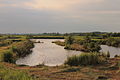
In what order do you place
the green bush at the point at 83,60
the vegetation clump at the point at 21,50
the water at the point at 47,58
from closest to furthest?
the green bush at the point at 83,60, the water at the point at 47,58, the vegetation clump at the point at 21,50

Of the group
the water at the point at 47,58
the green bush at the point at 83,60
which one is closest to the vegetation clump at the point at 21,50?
the water at the point at 47,58

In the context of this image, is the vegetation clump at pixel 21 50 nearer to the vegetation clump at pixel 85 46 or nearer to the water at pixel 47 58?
the water at pixel 47 58

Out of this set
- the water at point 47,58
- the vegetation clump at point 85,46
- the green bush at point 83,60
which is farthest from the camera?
the vegetation clump at point 85,46

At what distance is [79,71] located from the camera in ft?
46.0

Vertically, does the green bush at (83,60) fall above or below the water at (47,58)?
above

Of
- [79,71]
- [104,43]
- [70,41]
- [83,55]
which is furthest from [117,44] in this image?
[79,71]

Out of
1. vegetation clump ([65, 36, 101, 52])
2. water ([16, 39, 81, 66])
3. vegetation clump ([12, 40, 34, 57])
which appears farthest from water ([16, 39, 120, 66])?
vegetation clump ([65, 36, 101, 52])

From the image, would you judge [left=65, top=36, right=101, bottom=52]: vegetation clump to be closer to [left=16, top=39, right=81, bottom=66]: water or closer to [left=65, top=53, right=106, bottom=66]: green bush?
[left=16, top=39, right=81, bottom=66]: water

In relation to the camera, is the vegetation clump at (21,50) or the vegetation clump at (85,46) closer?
the vegetation clump at (21,50)

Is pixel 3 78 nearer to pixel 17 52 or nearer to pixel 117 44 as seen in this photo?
pixel 17 52

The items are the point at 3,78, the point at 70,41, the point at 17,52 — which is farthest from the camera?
the point at 70,41

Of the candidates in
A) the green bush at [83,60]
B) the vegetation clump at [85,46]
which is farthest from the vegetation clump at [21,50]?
the green bush at [83,60]

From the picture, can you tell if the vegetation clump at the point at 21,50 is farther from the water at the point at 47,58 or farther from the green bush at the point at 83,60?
the green bush at the point at 83,60

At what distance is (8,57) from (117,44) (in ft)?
165
